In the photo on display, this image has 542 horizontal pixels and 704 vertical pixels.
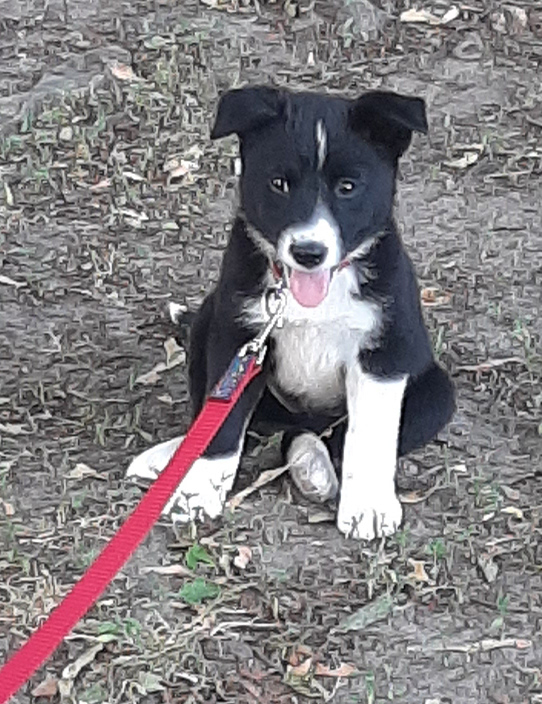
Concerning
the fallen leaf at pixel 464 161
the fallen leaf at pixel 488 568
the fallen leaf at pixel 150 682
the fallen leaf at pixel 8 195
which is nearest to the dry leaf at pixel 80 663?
the fallen leaf at pixel 150 682

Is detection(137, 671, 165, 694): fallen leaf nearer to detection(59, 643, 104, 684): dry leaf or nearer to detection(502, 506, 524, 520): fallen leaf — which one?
detection(59, 643, 104, 684): dry leaf

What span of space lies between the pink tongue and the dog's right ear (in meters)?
0.37

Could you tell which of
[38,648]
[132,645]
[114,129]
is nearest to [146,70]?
[114,129]

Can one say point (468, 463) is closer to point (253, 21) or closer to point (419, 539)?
point (419, 539)

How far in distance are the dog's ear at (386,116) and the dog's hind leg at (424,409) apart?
79 centimetres

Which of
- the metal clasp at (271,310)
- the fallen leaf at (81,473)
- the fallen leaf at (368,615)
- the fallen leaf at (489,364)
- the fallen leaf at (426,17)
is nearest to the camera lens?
the fallen leaf at (368,615)

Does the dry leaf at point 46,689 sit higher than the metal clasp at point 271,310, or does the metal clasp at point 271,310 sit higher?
the metal clasp at point 271,310

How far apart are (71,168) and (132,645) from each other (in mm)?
3003

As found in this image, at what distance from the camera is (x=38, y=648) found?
2.68 m

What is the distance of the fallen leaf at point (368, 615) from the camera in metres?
3.75

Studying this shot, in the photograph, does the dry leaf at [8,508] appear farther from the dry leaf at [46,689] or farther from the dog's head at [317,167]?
the dog's head at [317,167]

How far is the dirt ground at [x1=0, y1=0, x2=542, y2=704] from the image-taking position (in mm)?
3680

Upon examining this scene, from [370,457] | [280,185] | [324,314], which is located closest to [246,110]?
[280,185]

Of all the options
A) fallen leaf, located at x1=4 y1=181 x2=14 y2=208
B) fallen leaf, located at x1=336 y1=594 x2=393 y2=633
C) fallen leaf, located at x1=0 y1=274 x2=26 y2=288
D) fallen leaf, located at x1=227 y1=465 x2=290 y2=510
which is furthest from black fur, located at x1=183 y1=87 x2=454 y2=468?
fallen leaf, located at x1=4 y1=181 x2=14 y2=208
